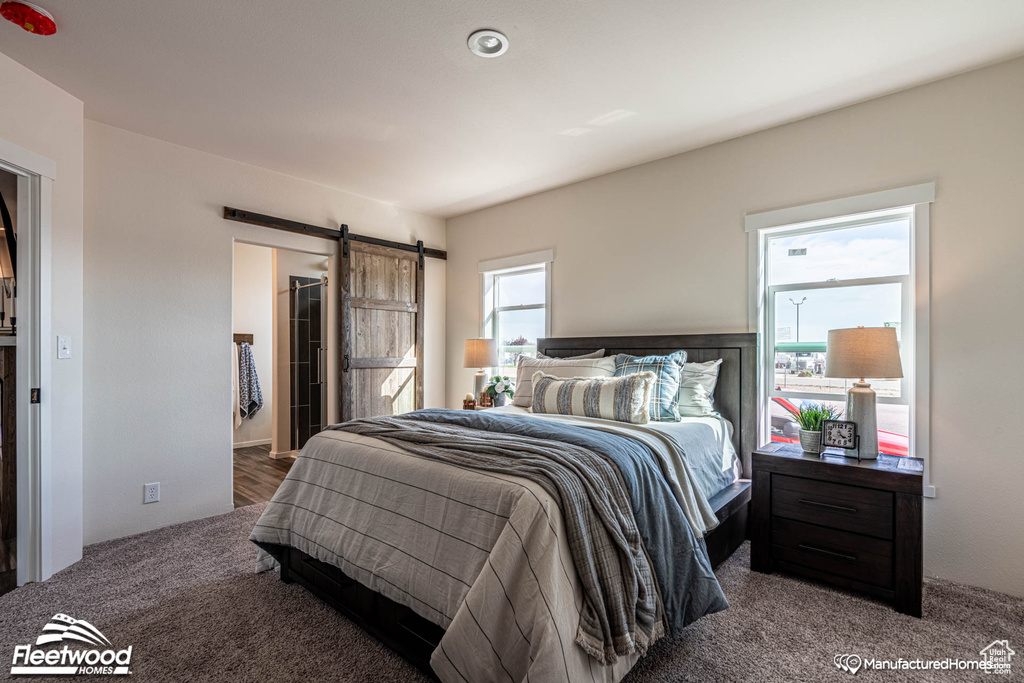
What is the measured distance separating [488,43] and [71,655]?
9.93ft

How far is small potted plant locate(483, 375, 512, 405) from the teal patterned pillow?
1291 millimetres

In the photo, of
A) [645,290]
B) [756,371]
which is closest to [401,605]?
[756,371]

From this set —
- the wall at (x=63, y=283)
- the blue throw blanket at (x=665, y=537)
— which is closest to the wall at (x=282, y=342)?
the wall at (x=63, y=283)

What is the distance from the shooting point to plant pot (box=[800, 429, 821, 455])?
2.58 meters

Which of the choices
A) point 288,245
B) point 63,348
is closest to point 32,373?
point 63,348

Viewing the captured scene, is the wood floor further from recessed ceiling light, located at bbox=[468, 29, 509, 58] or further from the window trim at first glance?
recessed ceiling light, located at bbox=[468, 29, 509, 58]

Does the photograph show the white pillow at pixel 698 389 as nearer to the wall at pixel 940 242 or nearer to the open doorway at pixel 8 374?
the wall at pixel 940 242

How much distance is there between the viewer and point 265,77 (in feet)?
8.45

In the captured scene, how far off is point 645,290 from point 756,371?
38.4 inches

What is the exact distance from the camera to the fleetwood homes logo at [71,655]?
1814 millimetres

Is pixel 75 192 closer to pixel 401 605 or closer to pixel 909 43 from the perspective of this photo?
pixel 401 605

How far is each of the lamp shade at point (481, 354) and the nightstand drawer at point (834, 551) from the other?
252cm

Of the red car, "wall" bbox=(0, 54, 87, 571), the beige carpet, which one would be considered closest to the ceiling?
"wall" bbox=(0, 54, 87, 571)

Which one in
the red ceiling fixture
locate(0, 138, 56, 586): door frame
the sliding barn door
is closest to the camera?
the red ceiling fixture
